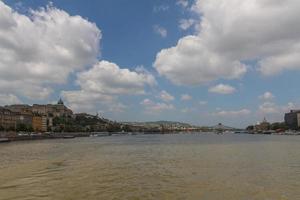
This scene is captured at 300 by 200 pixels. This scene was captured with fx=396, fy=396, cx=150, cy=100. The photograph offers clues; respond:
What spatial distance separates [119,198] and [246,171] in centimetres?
1565

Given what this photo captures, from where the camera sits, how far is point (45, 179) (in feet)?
95.8

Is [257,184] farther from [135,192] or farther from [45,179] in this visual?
[45,179]

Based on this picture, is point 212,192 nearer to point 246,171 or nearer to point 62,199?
point 62,199

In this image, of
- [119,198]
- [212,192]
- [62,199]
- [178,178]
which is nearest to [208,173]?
[178,178]

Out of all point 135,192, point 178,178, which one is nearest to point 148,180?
point 178,178

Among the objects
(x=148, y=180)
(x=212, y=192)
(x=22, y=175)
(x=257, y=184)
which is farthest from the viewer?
(x=22, y=175)

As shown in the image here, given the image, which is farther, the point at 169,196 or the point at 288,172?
the point at 288,172

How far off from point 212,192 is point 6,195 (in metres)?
12.0

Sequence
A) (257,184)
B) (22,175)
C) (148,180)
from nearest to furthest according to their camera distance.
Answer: (257,184)
(148,180)
(22,175)

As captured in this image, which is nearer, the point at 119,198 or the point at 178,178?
the point at 119,198

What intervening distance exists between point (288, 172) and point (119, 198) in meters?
17.9

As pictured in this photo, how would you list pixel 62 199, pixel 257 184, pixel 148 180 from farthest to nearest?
pixel 148 180
pixel 257 184
pixel 62 199

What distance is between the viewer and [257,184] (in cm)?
2667

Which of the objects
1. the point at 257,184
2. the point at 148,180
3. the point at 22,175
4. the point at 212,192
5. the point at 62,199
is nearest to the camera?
the point at 62,199
